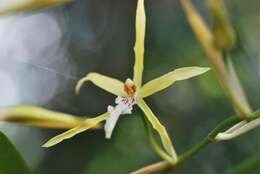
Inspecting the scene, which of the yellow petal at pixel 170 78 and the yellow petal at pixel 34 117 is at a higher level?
the yellow petal at pixel 34 117

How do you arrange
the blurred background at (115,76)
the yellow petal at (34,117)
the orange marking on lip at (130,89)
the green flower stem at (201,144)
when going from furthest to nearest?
the blurred background at (115,76), the orange marking on lip at (130,89), the green flower stem at (201,144), the yellow petal at (34,117)

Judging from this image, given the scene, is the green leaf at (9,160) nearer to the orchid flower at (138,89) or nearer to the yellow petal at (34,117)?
the orchid flower at (138,89)

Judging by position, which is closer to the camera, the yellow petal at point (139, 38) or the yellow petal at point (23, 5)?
the yellow petal at point (23, 5)

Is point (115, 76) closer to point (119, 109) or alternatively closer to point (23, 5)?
point (119, 109)

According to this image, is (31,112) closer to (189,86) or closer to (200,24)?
(200,24)

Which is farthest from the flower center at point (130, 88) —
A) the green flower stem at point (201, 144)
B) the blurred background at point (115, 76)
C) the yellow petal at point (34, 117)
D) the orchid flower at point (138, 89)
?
the blurred background at point (115, 76)

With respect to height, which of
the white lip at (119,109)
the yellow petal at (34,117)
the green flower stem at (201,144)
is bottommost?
the green flower stem at (201,144)

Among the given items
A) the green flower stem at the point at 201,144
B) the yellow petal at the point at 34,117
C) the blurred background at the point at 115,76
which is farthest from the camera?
the blurred background at the point at 115,76

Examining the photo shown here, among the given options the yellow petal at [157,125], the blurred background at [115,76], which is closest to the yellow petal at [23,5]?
the yellow petal at [157,125]
